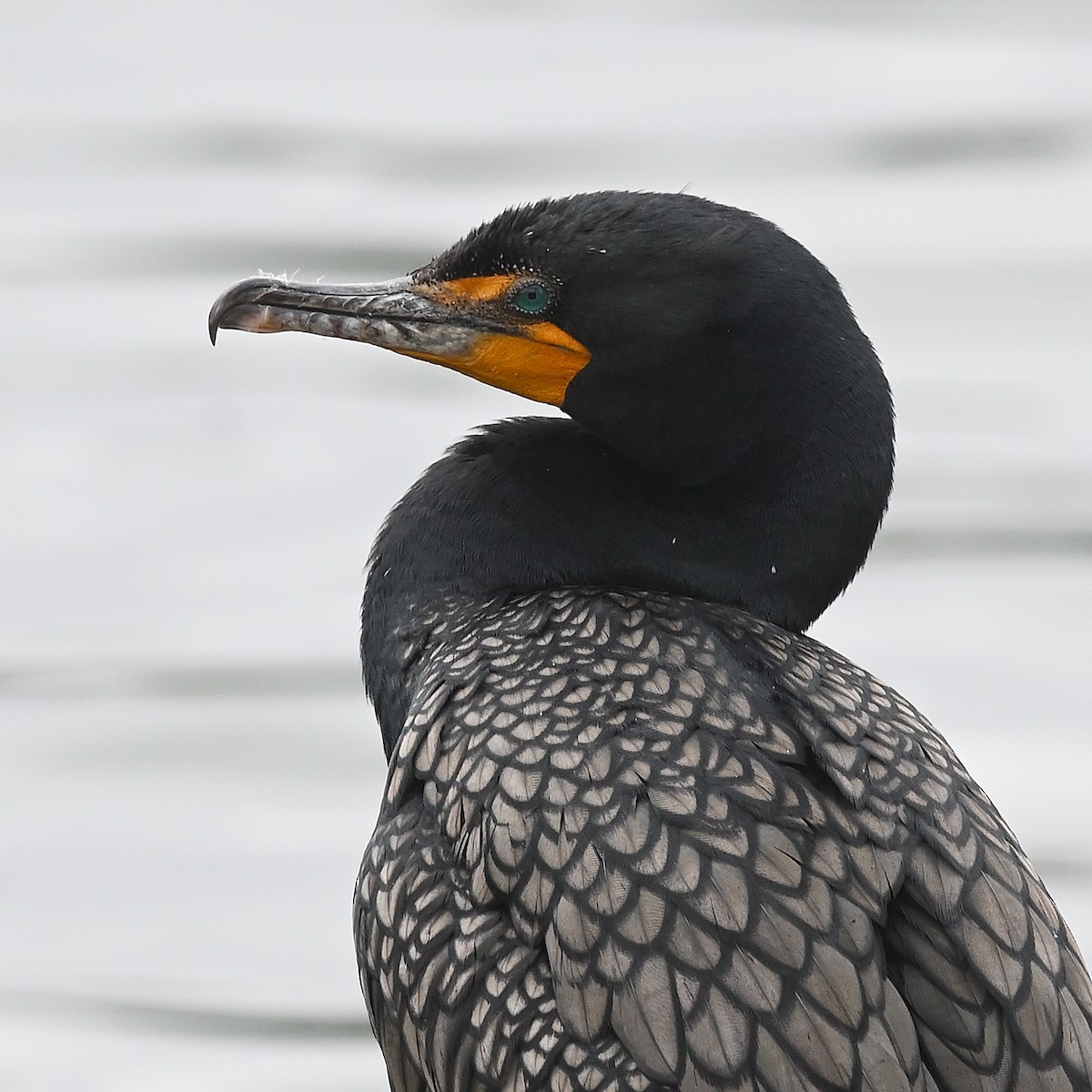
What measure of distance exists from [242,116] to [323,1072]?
259 inches

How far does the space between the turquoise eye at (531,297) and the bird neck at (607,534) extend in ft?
1.09

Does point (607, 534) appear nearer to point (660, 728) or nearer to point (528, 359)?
point (528, 359)

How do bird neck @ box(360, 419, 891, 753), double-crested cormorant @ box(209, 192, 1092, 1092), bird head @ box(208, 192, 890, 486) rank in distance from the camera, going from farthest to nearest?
bird neck @ box(360, 419, 891, 753), bird head @ box(208, 192, 890, 486), double-crested cormorant @ box(209, 192, 1092, 1092)

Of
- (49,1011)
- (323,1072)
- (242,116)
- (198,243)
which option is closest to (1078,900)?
(323,1072)

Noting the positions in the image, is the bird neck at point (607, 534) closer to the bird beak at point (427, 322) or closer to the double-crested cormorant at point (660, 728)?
the double-crested cormorant at point (660, 728)

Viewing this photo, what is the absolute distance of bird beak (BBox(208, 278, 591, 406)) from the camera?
546 centimetres

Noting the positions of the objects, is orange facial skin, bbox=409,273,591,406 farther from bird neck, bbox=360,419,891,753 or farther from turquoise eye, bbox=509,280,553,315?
bird neck, bbox=360,419,891,753

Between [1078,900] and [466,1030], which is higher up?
[466,1030]

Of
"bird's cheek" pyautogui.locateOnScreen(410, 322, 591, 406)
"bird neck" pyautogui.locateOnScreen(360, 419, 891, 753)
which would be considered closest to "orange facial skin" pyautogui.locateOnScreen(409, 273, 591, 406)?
"bird's cheek" pyautogui.locateOnScreen(410, 322, 591, 406)

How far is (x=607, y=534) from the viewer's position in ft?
18.0

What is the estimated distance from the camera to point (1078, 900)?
309 inches

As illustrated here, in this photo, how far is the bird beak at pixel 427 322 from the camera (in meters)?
5.46

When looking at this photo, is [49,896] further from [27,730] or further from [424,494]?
[424,494]

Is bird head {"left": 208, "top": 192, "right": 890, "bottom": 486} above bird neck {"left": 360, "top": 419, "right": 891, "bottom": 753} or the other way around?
above
